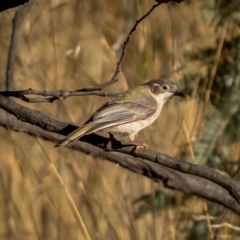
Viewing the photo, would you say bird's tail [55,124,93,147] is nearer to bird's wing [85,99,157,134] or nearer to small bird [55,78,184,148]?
small bird [55,78,184,148]

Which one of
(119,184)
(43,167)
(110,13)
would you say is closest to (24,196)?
(43,167)

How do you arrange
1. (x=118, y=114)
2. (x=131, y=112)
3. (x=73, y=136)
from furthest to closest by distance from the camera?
1. (x=131, y=112)
2. (x=118, y=114)
3. (x=73, y=136)

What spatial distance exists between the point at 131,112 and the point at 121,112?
0.07 metres

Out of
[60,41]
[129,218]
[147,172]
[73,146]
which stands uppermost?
[60,41]

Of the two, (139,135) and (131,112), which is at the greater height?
(131,112)

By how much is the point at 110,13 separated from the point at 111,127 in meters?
1.56

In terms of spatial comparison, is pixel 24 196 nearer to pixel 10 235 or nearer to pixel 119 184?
pixel 10 235

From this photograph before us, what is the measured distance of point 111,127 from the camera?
2.99m

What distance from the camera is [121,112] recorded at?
3.14 m

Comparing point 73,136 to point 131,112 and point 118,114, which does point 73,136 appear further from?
point 131,112

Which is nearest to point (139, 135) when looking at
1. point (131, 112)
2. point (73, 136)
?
point (131, 112)

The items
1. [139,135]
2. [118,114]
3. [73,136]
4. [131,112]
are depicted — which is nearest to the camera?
[73,136]

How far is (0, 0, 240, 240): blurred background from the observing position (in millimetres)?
3855

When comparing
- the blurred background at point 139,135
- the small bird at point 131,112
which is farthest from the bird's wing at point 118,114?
the blurred background at point 139,135
